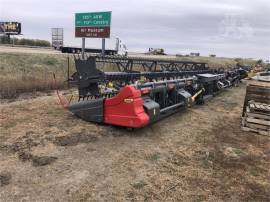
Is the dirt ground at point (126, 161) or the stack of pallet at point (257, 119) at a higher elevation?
the stack of pallet at point (257, 119)

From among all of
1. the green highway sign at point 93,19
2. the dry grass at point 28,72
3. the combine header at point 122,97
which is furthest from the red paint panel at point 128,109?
the green highway sign at point 93,19

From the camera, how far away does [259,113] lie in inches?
314

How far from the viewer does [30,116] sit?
25.9ft

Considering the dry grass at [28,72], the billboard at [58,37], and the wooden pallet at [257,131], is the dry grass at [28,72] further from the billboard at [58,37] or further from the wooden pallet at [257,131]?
the billboard at [58,37]

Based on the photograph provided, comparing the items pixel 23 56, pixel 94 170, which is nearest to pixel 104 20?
pixel 23 56

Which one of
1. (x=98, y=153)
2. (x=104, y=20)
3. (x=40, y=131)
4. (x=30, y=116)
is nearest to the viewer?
(x=98, y=153)

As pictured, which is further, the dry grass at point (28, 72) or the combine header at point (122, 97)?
the dry grass at point (28, 72)

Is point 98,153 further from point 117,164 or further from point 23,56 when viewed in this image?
point 23,56

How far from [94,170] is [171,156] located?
1.54m

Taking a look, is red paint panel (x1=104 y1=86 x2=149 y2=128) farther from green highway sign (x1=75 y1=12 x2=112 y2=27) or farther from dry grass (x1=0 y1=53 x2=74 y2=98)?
green highway sign (x1=75 y1=12 x2=112 y2=27)

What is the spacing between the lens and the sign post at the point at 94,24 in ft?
A: 49.7

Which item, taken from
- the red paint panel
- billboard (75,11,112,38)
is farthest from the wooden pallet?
billboard (75,11,112,38)

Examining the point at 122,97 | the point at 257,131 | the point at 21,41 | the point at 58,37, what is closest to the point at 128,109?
the point at 122,97

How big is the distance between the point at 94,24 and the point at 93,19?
0.80 feet
